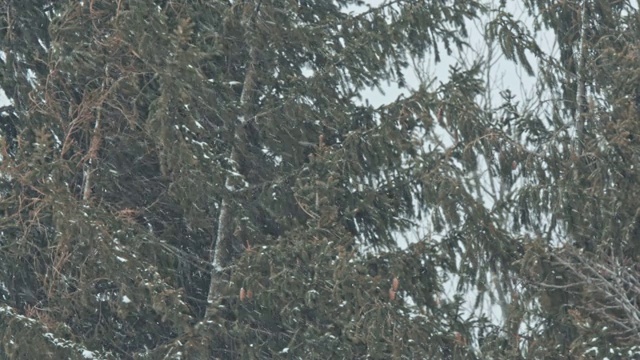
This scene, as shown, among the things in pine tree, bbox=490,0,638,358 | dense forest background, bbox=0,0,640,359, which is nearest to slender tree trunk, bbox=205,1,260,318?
dense forest background, bbox=0,0,640,359

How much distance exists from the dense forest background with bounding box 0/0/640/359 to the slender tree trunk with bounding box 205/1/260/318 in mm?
25

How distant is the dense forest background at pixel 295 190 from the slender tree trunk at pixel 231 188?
0.08ft

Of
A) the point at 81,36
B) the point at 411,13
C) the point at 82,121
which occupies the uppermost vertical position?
the point at 411,13

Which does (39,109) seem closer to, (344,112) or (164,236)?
(164,236)

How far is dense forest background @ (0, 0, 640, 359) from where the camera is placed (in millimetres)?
11828

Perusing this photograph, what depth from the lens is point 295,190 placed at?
12453 millimetres

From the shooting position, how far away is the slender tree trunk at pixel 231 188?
1277 cm

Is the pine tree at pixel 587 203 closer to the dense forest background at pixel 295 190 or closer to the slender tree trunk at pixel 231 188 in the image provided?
the dense forest background at pixel 295 190

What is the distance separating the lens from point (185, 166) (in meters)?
12.4

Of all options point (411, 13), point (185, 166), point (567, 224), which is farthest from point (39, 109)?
point (567, 224)

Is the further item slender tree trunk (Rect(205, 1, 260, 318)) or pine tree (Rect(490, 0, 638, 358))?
slender tree trunk (Rect(205, 1, 260, 318))

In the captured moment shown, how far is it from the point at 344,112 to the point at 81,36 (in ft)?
8.42

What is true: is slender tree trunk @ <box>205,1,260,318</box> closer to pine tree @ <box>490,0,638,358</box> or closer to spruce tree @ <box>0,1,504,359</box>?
spruce tree @ <box>0,1,504,359</box>

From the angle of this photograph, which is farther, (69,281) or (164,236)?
(164,236)
